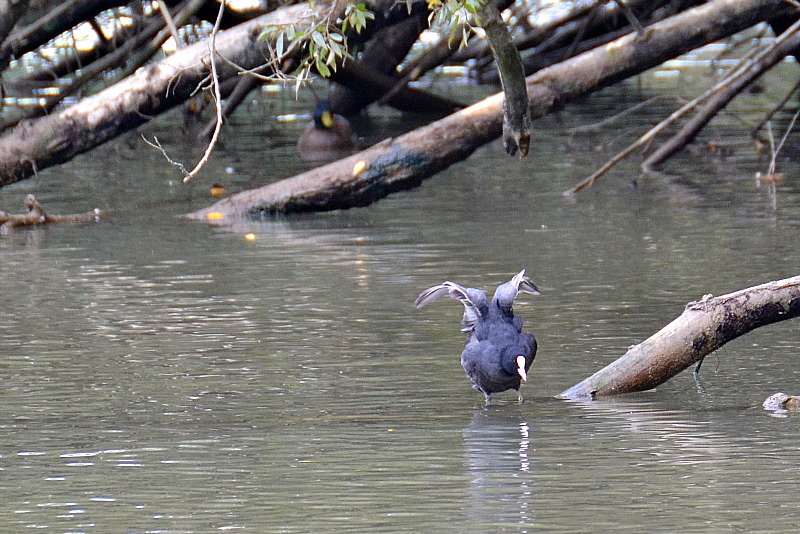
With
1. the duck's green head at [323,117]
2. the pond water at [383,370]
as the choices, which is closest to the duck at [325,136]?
the duck's green head at [323,117]

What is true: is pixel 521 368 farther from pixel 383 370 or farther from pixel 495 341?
pixel 383 370

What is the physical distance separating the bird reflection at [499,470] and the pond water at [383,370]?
1 cm

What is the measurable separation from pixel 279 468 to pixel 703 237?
5323 mm

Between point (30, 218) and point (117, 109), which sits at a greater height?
point (117, 109)

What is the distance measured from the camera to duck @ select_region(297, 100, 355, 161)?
49.6 ft

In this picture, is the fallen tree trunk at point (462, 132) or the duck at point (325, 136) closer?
the fallen tree trunk at point (462, 132)

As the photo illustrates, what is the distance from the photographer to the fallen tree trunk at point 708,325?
5570mm

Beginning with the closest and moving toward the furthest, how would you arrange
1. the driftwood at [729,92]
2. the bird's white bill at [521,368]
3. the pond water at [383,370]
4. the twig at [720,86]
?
the pond water at [383,370]
the bird's white bill at [521,368]
the twig at [720,86]
the driftwood at [729,92]

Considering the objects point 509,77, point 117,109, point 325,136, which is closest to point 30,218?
point 117,109

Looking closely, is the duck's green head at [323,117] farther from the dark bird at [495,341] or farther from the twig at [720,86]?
the dark bird at [495,341]

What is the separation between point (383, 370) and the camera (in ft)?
20.9

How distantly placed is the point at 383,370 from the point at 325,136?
9.21m

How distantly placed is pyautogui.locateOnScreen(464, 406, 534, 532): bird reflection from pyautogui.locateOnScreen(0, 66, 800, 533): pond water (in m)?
0.01

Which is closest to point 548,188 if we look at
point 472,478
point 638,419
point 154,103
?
point 154,103
